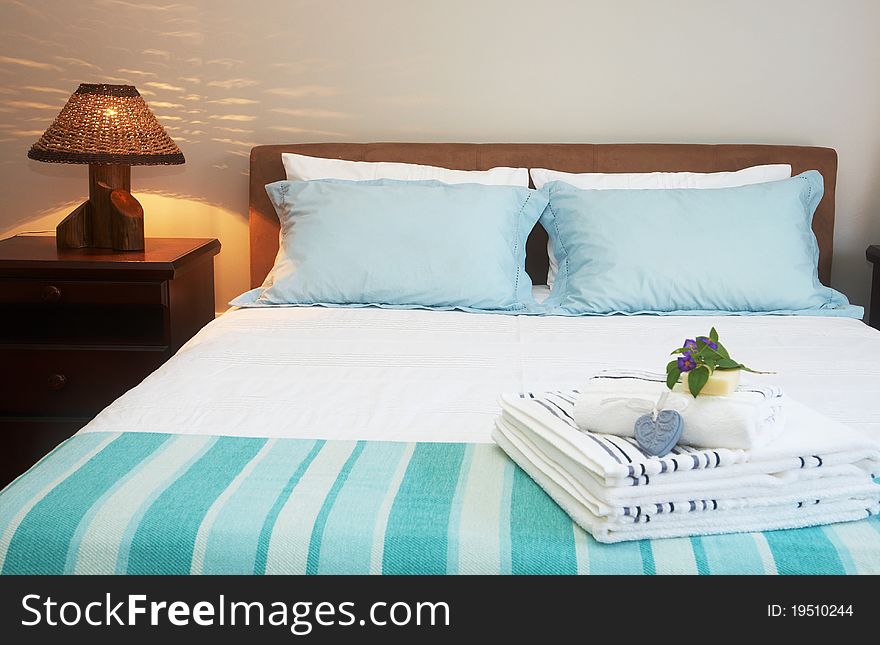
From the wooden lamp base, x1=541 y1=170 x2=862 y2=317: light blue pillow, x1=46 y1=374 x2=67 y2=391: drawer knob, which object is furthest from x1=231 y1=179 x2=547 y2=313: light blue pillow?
x1=46 y1=374 x2=67 y2=391: drawer knob

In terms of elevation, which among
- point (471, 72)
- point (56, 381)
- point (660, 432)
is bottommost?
point (56, 381)

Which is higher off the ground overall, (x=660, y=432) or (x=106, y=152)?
(x=106, y=152)

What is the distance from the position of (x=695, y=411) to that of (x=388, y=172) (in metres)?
A: 1.74

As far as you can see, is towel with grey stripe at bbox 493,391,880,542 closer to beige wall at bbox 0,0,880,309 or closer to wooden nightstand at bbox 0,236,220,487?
wooden nightstand at bbox 0,236,220,487

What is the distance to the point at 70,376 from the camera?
2693 millimetres

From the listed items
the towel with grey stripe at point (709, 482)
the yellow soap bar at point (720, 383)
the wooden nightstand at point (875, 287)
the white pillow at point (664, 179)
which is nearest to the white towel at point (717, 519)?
the towel with grey stripe at point (709, 482)

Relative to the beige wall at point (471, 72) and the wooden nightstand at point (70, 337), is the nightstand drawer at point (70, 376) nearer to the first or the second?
the wooden nightstand at point (70, 337)

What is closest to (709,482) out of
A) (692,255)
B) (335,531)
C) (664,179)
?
(335,531)

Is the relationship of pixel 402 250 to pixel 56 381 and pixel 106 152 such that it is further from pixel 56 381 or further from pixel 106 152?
pixel 56 381

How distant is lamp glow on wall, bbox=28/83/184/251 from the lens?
2.67m

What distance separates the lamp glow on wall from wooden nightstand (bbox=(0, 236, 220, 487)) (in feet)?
0.26
